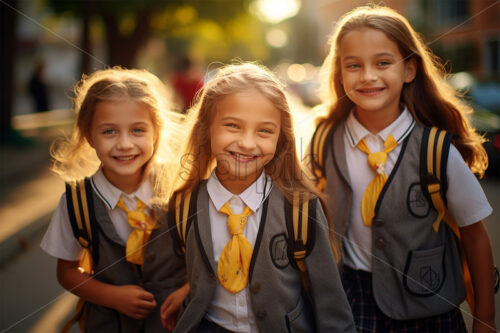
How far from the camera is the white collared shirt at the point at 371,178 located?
1.97m

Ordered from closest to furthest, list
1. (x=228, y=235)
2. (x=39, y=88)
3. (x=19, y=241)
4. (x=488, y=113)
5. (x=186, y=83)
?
(x=228, y=235) → (x=19, y=241) → (x=488, y=113) → (x=186, y=83) → (x=39, y=88)

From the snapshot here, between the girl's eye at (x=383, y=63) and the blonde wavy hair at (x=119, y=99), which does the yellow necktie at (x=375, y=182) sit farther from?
the blonde wavy hair at (x=119, y=99)

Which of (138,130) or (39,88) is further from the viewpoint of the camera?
(39,88)

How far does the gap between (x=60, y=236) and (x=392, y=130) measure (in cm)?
163

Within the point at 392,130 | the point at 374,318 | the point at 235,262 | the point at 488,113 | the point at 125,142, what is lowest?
the point at 374,318

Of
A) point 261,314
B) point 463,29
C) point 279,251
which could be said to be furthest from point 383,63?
point 463,29

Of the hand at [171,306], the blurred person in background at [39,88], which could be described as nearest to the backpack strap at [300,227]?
the hand at [171,306]

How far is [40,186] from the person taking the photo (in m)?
8.08

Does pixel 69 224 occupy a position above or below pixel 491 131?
below

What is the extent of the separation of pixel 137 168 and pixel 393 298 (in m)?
1.33

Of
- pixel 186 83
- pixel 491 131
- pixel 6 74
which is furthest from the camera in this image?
pixel 6 74

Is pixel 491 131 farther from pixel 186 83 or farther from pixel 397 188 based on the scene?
pixel 397 188

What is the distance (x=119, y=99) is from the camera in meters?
2.22

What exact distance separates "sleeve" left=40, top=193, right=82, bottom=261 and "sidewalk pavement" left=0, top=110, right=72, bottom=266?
4.50 feet
